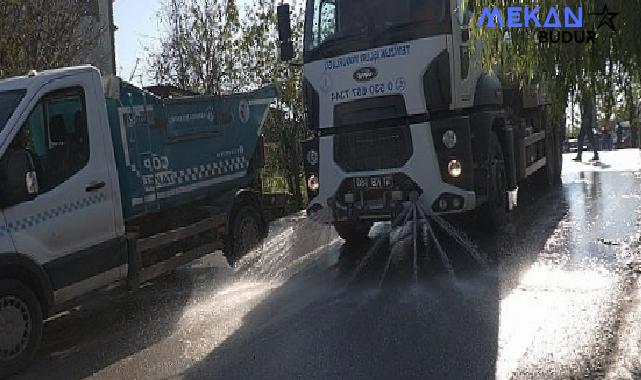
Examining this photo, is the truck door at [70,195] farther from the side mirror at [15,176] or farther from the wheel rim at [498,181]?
the wheel rim at [498,181]

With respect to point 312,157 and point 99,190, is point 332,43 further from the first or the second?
point 99,190

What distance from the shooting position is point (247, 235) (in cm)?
920

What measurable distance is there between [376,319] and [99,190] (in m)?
2.80

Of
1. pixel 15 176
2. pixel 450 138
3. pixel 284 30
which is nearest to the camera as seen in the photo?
pixel 15 176

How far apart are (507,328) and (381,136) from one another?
351 centimetres

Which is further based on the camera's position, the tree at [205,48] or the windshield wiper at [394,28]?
A: the tree at [205,48]

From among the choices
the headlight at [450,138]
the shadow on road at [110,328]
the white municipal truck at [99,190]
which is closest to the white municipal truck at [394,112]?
the headlight at [450,138]

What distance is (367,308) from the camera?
21.4ft

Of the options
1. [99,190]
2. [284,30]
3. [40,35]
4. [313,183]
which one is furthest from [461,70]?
[40,35]

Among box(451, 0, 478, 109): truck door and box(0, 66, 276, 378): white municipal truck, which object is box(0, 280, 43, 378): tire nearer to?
box(0, 66, 276, 378): white municipal truck

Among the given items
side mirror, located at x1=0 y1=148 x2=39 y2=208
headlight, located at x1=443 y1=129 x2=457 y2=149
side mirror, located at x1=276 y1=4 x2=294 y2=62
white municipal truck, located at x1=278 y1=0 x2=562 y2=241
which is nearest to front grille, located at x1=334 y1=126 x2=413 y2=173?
white municipal truck, located at x1=278 y1=0 x2=562 y2=241

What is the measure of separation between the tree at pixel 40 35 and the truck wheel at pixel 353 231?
17.3ft

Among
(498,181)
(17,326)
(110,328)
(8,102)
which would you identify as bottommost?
(110,328)

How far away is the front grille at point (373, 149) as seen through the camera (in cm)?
848
